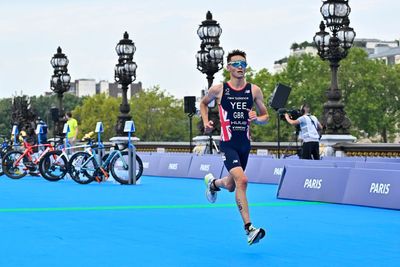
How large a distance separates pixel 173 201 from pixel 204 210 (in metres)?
2.45

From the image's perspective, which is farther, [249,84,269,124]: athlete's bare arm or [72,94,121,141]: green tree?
[72,94,121,141]: green tree

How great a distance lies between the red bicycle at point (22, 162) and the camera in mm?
27484

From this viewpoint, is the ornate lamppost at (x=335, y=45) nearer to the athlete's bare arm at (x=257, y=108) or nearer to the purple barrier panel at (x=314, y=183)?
the purple barrier panel at (x=314, y=183)

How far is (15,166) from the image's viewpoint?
27797 millimetres

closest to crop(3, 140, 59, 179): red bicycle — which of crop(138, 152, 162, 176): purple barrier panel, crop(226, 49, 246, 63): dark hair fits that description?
crop(138, 152, 162, 176): purple barrier panel

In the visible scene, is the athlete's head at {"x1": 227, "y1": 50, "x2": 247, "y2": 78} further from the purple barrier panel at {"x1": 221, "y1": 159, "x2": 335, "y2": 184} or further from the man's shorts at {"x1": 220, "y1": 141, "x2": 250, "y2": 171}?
the purple barrier panel at {"x1": 221, "y1": 159, "x2": 335, "y2": 184}

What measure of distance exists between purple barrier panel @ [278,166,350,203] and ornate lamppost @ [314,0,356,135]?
37.8 ft

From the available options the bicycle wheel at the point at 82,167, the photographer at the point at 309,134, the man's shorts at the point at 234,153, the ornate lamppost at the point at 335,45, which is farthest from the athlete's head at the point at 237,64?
the ornate lamppost at the point at 335,45

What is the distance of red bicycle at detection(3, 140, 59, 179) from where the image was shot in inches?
1082

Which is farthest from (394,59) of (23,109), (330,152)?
(330,152)

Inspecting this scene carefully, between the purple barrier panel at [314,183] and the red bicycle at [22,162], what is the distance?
34.3ft

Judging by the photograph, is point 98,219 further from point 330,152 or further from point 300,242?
point 330,152

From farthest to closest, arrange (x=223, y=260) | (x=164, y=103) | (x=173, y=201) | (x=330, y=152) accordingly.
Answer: (x=164, y=103) < (x=330, y=152) < (x=173, y=201) < (x=223, y=260)

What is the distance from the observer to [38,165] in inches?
1047
